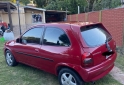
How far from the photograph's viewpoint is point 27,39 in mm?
4457

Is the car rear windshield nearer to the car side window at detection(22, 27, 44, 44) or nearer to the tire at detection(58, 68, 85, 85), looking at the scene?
the tire at detection(58, 68, 85, 85)

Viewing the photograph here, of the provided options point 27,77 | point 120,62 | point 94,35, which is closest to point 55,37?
point 94,35

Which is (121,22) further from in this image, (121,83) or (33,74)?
(33,74)

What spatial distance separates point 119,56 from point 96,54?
315cm

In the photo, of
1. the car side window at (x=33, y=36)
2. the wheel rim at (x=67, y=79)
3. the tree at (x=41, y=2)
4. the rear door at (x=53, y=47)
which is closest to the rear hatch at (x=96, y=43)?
the rear door at (x=53, y=47)

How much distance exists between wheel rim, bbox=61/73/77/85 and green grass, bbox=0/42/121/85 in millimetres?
507

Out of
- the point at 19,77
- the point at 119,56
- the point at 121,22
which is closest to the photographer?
the point at 19,77

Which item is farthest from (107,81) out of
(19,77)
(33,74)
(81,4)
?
(81,4)

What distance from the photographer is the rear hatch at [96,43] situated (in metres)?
3.08

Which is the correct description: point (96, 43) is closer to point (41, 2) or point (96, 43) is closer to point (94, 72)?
point (94, 72)

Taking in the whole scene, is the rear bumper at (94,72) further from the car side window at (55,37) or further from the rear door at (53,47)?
the car side window at (55,37)

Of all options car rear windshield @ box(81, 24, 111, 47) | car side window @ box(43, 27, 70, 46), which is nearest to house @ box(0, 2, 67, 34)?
car side window @ box(43, 27, 70, 46)

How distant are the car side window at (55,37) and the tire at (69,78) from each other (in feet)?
2.05

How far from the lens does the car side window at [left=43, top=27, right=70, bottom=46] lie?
3.35m
